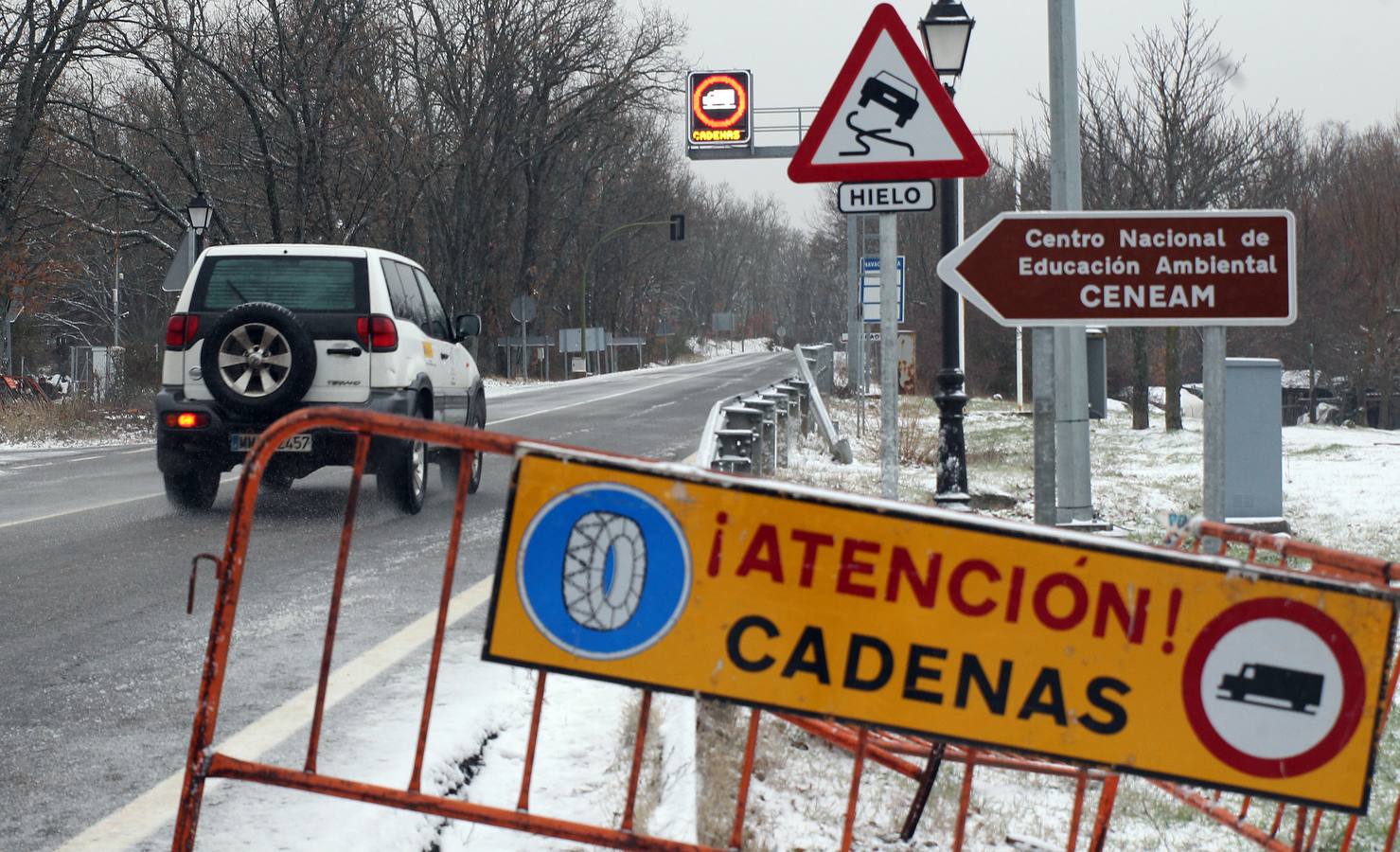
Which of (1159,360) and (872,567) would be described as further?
(1159,360)

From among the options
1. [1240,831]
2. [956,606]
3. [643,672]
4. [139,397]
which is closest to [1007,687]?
[956,606]

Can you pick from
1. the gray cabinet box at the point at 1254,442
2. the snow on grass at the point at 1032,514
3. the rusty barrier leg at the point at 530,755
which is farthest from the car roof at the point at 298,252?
the rusty barrier leg at the point at 530,755

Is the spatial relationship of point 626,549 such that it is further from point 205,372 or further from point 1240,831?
point 205,372

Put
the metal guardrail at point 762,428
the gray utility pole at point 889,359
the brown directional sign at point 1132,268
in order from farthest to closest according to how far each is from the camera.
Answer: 1. the metal guardrail at point 762,428
2. the gray utility pole at point 889,359
3. the brown directional sign at point 1132,268

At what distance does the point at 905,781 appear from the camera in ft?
16.7

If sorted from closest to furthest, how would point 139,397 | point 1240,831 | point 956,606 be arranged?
point 956,606 < point 1240,831 < point 139,397

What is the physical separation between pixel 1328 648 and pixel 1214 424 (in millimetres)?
2321

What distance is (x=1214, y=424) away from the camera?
5391 millimetres

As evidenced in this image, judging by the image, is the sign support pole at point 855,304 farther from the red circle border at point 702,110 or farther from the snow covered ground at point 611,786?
the snow covered ground at point 611,786

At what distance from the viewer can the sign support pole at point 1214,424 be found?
5.34 metres

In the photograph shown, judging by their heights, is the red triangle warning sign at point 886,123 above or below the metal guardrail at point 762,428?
above

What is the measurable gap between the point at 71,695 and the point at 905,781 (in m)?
2.88

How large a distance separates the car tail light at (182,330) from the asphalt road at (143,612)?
1215 millimetres

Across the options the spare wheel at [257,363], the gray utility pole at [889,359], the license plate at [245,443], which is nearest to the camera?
the gray utility pole at [889,359]
